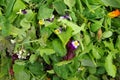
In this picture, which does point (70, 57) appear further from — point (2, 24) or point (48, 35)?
point (2, 24)

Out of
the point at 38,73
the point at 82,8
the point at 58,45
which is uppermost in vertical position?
the point at 82,8

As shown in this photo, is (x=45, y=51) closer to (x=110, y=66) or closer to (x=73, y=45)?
(x=73, y=45)

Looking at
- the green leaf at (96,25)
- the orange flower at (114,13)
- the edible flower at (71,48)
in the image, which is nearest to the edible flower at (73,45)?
the edible flower at (71,48)

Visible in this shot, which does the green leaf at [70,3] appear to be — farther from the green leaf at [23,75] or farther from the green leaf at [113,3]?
the green leaf at [23,75]

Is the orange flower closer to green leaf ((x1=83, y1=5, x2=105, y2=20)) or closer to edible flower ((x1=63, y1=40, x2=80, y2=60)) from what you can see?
green leaf ((x1=83, y1=5, x2=105, y2=20))

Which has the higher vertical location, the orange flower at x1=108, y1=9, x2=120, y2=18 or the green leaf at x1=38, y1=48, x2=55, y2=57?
the orange flower at x1=108, y1=9, x2=120, y2=18

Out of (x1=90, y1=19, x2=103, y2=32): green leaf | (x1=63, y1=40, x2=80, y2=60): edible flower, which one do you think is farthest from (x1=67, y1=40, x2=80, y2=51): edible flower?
(x1=90, y1=19, x2=103, y2=32): green leaf

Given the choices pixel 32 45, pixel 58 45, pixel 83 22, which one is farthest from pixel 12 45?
pixel 83 22

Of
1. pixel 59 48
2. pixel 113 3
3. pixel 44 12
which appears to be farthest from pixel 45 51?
pixel 113 3

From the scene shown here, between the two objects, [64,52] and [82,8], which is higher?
[82,8]
